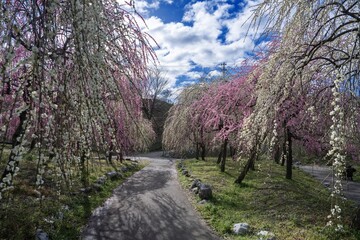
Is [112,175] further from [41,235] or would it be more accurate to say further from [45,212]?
[41,235]

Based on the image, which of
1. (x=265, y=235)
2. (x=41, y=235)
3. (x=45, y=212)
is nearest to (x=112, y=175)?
(x=45, y=212)

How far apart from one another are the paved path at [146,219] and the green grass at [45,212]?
12.0 inches

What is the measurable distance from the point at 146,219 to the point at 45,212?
7.64ft

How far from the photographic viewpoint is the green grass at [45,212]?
579 centimetres

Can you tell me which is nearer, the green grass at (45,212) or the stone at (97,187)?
the green grass at (45,212)

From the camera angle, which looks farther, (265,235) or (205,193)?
(205,193)

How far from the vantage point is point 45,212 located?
23.3 feet

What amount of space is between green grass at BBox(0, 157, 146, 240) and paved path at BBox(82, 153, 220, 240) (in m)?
0.30

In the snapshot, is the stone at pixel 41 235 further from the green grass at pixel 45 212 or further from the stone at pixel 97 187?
the stone at pixel 97 187

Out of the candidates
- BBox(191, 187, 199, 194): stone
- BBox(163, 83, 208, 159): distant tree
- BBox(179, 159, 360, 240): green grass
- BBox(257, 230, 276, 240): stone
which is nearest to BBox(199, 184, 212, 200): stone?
BBox(179, 159, 360, 240): green grass

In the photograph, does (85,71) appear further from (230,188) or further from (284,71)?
(230,188)

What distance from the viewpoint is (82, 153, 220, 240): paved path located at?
6805 millimetres

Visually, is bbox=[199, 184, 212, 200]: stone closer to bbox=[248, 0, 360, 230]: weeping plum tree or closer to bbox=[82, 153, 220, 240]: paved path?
bbox=[82, 153, 220, 240]: paved path

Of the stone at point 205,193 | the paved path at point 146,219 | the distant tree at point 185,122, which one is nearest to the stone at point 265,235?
the paved path at point 146,219
